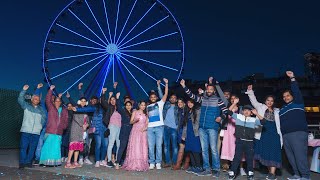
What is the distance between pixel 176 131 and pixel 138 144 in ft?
3.03

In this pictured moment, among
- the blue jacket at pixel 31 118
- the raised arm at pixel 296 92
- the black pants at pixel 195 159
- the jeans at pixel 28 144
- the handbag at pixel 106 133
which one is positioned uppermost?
the raised arm at pixel 296 92

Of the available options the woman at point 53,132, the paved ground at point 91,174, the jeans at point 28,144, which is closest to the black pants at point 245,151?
the paved ground at point 91,174

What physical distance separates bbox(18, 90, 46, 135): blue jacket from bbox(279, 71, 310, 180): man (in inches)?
190

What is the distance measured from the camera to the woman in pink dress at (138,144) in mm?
6518

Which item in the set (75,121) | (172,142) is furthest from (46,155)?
(172,142)

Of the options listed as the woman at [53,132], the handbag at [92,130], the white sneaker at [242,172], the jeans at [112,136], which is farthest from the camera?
the handbag at [92,130]

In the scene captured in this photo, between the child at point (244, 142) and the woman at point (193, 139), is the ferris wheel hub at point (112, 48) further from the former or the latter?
the child at point (244, 142)

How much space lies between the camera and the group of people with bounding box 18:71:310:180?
5.69m

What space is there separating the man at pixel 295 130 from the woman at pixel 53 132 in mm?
4490

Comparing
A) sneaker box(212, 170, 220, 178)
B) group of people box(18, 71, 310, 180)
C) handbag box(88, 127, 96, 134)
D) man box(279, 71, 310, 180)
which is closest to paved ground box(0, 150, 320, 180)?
sneaker box(212, 170, 220, 178)

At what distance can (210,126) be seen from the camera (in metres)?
6.08

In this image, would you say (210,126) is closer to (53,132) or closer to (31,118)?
(53,132)

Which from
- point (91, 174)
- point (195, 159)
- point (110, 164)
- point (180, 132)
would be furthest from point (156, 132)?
point (91, 174)

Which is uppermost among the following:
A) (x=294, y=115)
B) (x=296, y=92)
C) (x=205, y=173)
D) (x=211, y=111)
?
(x=296, y=92)
